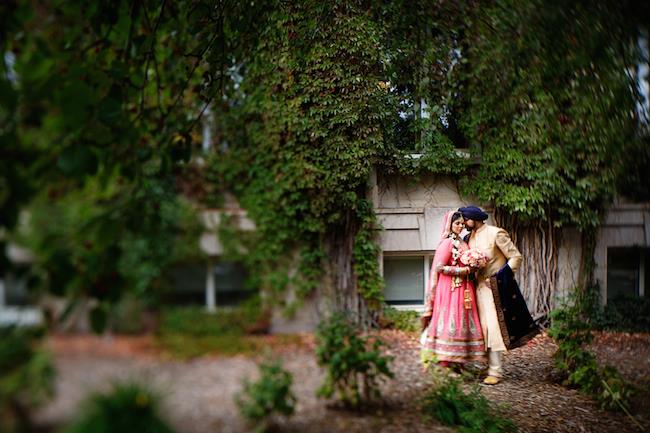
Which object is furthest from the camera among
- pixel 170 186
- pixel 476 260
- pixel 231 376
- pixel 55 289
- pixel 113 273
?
pixel 170 186

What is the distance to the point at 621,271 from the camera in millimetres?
1275

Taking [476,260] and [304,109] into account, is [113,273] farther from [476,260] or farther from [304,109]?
[476,260]

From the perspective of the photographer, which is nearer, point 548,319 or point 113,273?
point 113,273

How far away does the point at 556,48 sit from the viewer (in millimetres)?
1204

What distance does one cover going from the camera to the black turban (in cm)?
120

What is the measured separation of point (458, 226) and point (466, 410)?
52cm

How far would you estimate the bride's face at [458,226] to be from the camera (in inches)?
47.8

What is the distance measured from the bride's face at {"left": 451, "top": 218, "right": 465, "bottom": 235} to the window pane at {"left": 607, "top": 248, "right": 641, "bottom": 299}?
416mm

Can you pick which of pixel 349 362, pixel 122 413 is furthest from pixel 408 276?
pixel 122 413

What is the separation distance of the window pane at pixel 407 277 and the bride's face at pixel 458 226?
117mm

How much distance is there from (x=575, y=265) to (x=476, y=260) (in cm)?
27

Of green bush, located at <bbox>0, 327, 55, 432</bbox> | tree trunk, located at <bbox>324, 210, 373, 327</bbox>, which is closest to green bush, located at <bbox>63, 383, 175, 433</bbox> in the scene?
green bush, located at <bbox>0, 327, 55, 432</bbox>

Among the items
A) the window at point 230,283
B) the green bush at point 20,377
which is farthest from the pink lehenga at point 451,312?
the window at point 230,283

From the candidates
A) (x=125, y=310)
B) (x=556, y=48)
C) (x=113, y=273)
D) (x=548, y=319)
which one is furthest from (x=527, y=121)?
(x=125, y=310)
